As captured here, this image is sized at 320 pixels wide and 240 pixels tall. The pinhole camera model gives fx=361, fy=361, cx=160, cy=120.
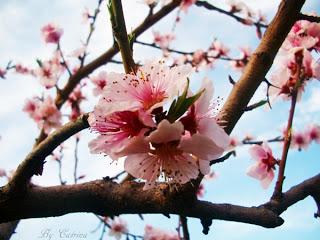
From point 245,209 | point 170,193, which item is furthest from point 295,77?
point 170,193

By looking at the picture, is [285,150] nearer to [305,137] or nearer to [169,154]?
[169,154]

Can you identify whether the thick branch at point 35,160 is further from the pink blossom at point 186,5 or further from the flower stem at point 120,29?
the pink blossom at point 186,5

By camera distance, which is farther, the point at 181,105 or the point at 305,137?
the point at 305,137

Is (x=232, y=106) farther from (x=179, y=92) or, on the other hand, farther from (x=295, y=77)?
(x=295, y=77)

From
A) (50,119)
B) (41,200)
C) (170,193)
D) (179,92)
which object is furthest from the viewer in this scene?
(50,119)

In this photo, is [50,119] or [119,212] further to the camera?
[50,119]

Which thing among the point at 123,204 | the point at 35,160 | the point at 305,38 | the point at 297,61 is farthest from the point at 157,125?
the point at 305,38
